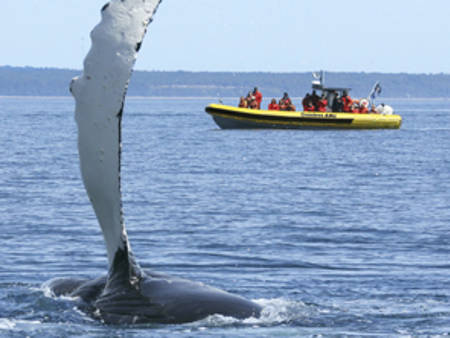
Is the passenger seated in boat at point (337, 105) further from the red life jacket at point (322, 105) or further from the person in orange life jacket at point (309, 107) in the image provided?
the person in orange life jacket at point (309, 107)

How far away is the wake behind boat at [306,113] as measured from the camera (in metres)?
46.5

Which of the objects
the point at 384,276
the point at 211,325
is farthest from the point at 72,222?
the point at 211,325

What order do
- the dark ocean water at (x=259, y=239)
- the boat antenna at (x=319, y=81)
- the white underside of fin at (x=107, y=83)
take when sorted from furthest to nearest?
1. the boat antenna at (x=319, y=81)
2. the dark ocean water at (x=259, y=239)
3. the white underside of fin at (x=107, y=83)

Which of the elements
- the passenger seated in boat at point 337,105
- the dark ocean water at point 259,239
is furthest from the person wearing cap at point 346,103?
the dark ocean water at point 259,239

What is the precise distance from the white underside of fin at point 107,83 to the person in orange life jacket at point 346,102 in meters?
41.8

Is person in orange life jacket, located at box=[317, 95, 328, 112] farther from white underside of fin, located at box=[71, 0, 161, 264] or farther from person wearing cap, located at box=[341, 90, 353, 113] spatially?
white underside of fin, located at box=[71, 0, 161, 264]

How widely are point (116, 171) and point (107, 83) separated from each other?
1.61 feet

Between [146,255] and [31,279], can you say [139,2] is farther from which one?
[146,255]

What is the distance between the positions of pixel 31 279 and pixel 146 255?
249 cm

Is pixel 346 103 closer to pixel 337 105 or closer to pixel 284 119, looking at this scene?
pixel 337 105

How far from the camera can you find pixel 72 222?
604 inches

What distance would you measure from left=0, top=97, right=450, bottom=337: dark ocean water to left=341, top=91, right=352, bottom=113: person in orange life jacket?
15.7 meters

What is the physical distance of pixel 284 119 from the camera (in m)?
46.9

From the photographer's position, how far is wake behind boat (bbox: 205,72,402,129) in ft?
153
